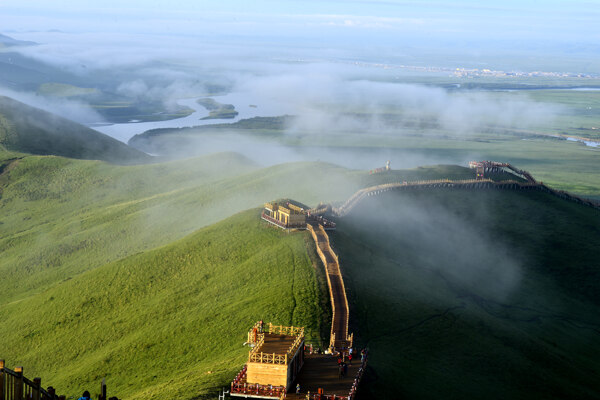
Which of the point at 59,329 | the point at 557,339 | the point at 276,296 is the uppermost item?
the point at 276,296

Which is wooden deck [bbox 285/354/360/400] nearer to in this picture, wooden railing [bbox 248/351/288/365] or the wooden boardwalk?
wooden railing [bbox 248/351/288/365]

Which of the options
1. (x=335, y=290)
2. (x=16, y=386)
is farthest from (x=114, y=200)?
(x=16, y=386)

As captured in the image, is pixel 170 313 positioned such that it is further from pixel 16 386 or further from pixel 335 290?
pixel 16 386

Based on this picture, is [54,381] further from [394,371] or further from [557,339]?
[557,339]

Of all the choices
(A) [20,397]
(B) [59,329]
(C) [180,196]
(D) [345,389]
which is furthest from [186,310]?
(C) [180,196]

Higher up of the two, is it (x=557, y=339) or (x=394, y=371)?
(x=394, y=371)

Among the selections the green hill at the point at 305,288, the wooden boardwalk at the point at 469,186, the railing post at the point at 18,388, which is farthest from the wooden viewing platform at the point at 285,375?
the wooden boardwalk at the point at 469,186
